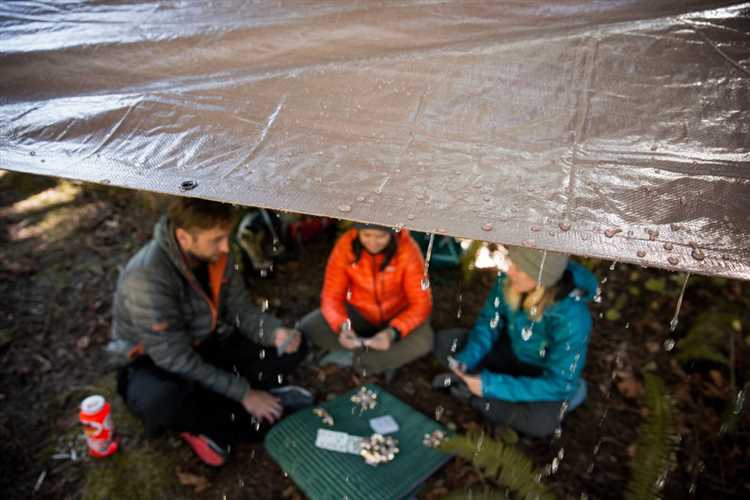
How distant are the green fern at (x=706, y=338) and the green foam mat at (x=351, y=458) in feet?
7.23

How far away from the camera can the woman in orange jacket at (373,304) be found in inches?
126

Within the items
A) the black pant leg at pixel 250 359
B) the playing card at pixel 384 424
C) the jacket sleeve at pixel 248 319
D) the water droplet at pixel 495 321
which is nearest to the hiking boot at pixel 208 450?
the black pant leg at pixel 250 359

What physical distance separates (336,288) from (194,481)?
1.50 meters

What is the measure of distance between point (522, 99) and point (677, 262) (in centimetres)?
77

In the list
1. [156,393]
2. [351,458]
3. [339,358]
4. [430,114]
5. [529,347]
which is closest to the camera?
[430,114]

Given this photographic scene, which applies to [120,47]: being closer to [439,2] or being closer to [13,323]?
[439,2]

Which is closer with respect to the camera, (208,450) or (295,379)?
(208,450)

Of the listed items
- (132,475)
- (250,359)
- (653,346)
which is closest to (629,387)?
(653,346)

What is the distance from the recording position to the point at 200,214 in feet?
7.80

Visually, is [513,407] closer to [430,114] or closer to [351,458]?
[351,458]

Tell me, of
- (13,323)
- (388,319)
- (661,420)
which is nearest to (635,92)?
(661,420)

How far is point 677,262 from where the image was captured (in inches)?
44.9

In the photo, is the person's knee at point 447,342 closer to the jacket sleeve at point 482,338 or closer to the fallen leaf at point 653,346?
the jacket sleeve at point 482,338

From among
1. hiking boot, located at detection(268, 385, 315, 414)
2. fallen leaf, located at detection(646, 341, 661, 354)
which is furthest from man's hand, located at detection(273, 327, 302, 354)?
fallen leaf, located at detection(646, 341, 661, 354)
